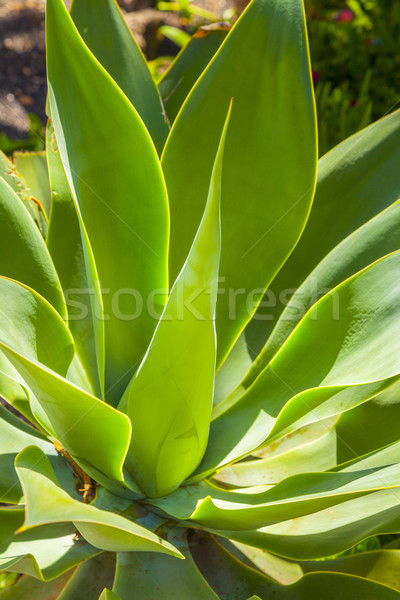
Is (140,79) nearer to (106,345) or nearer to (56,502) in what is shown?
(106,345)

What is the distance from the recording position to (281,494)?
32.4 inches

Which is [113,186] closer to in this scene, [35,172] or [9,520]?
[35,172]

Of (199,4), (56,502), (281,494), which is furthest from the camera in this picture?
(199,4)

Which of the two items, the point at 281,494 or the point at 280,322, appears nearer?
the point at 281,494

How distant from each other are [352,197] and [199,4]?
2296 mm

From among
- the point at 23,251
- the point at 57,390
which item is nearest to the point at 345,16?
the point at 23,251

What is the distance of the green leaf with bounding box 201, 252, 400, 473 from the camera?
2.63 ft

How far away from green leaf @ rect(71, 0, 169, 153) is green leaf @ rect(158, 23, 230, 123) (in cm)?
9

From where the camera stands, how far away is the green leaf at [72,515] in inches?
22.8

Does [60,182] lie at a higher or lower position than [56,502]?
higher

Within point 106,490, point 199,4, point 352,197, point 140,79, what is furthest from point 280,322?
point 199,4

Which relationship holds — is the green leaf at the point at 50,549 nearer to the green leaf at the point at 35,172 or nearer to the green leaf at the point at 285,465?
the green leaf at the point at 285,465

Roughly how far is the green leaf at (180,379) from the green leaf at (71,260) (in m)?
0.18

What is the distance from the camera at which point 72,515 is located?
0.60 meters
